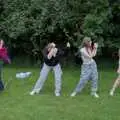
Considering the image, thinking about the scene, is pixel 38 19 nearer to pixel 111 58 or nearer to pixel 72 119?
pixel 111 58

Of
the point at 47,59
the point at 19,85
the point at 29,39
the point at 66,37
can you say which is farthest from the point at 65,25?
the point at 47,59

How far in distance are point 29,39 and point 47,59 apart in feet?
32.9

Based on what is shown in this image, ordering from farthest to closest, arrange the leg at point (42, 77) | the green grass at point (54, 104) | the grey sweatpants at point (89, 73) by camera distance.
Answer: the leg at point (42, 77)
the grey sweatpants at point (89, 73)
the green grass at point (54, 104)

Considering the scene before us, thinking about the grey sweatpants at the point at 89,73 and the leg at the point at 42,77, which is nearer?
the grey sweatpants at the point at 89,73

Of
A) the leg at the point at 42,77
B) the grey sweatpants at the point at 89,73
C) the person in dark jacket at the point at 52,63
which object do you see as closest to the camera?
the grey sweatpants at the point at 89,73

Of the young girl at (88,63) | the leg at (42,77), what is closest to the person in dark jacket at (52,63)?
the leg at (42,77)

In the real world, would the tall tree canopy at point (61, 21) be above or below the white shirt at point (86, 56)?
below

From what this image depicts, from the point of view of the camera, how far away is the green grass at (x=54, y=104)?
33.3ft

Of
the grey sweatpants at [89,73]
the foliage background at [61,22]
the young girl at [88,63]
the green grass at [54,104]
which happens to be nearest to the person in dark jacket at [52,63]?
the green grass at [54,104]

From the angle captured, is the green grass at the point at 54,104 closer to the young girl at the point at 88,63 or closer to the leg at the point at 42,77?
the leg at the point at 42,77

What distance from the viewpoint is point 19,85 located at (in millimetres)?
15125

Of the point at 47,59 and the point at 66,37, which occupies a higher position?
the point at 47,59

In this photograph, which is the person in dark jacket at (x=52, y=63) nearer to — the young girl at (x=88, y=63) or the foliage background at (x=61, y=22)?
the young girl at (x=88, y=63)

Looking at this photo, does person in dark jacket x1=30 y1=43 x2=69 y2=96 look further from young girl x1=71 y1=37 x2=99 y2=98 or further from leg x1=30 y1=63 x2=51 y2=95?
young girl x1=71 y1=37 x2=99 y2=98
